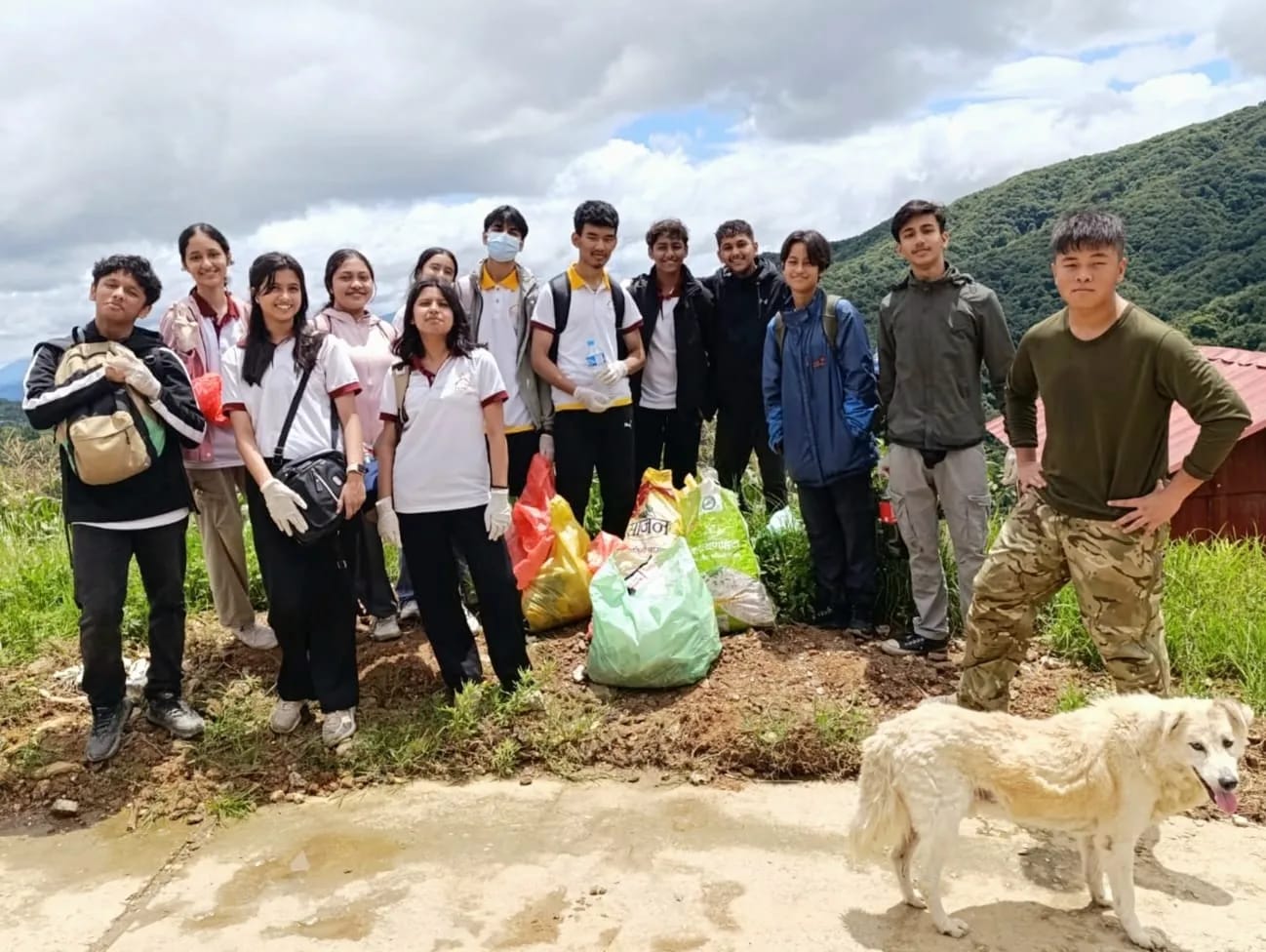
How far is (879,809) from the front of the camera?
8.71ft

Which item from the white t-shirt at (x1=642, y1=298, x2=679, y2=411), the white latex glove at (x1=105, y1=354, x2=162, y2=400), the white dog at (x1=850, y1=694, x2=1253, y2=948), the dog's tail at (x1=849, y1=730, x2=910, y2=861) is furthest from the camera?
the white t-shirt at (x1=642, y1=298, x2=679, y2=411)

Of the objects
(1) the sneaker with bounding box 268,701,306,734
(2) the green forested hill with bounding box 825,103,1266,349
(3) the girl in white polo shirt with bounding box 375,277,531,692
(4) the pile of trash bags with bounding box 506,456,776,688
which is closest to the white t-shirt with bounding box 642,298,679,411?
(4) the pile of trash bags with bounding box 506,456,776,688

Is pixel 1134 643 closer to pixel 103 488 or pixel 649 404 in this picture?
pixel 649 404

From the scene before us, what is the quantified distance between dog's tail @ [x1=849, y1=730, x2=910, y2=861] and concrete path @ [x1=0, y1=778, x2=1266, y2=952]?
0.26m

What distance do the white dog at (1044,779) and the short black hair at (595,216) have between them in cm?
314

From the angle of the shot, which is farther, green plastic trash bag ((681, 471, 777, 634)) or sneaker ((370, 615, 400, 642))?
sneaker ((370, 615, 400, 642))

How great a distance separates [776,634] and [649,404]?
1529 mm

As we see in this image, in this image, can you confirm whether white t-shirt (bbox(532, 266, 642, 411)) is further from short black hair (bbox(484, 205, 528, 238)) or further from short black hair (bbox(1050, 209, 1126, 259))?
short black hair (bbox(1050, 209, 1126, 259))

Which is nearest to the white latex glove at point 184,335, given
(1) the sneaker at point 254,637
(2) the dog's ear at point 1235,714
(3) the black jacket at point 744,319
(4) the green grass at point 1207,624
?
(1) the sneaker at point 254,637

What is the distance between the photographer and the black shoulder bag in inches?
146

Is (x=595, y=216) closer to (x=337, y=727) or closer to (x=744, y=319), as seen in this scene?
(x=744, y=319)

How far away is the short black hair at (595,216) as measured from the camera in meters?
4.82

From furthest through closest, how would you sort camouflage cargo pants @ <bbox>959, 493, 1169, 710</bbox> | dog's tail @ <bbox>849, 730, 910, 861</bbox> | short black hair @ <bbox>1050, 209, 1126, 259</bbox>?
1. camouflage cargo pants @ <bbox>959, 493, 1169, 710</bbox>
2. short black hair @ <bbox>1050, 209, 1126, 259</bbox>
3. dog's tail @ <bbox>849, 730, 910, 861</bbox>

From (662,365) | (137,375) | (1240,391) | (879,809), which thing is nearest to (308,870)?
(879,809)
